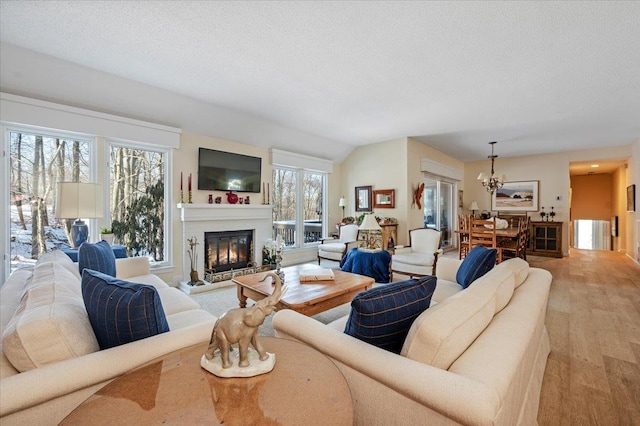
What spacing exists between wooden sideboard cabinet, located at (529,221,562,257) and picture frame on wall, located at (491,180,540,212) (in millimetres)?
585

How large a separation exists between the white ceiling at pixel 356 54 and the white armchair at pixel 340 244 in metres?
2.11

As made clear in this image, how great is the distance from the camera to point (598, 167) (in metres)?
7.62

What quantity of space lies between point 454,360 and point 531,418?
740mm

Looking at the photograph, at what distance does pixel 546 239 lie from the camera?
686 centimetres

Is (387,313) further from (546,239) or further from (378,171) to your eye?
(546,239)

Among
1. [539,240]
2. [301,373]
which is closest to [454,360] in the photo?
[301,373]

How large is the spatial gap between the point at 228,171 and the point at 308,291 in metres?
2.87

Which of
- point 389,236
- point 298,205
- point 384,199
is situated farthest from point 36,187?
point 384,199

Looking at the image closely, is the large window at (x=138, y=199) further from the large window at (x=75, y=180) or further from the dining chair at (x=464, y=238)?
the dining chair at (x=464, y=238)

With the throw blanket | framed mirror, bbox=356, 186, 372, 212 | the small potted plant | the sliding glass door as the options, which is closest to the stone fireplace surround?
the small potted plant

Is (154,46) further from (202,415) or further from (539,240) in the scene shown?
(539,240)

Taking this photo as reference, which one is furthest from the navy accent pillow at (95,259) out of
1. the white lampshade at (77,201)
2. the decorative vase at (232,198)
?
the decorative vase at (232,198)

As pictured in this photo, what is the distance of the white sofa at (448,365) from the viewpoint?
0.84 m

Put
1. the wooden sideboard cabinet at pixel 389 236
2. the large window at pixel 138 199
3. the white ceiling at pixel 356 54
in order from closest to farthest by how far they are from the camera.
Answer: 1. the white ceiling at pixel 356 54
2. the large window at pixel 138 199
3. the wooden sideboard cabinet at pixel 389 236
